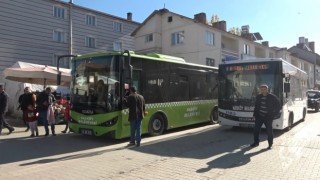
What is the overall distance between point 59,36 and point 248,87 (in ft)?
76.0

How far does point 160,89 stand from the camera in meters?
13.6

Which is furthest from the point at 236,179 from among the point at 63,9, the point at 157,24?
the point at 157,24

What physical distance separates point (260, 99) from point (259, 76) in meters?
2.80

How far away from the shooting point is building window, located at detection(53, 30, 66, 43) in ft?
107

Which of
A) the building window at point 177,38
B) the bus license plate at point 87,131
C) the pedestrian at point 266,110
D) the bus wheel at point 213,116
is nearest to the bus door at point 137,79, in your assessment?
the bus license plate at point 87,131

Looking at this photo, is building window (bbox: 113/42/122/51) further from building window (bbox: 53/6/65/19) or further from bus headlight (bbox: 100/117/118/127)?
bus headlight (bbox: 100/117/118/127)

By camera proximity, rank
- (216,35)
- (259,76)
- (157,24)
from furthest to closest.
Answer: (157,24) < (216,35) < (259,76)

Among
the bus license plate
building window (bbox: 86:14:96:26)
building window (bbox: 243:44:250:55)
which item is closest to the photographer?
the bus license plate

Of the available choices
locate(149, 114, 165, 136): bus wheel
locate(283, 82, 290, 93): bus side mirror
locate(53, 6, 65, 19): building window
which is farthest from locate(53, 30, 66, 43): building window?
locate(283, 82, 290, 93): bus side mirror

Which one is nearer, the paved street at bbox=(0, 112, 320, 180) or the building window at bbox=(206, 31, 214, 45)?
the paved street at bbox=(0, 112, 320, 180)

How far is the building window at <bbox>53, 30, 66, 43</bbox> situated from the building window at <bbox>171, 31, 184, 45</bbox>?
11.7 m

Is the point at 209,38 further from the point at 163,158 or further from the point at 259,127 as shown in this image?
the point at 163,158

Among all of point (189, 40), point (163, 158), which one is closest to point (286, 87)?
point (163, 158)

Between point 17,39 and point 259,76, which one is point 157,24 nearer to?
point 17,39
